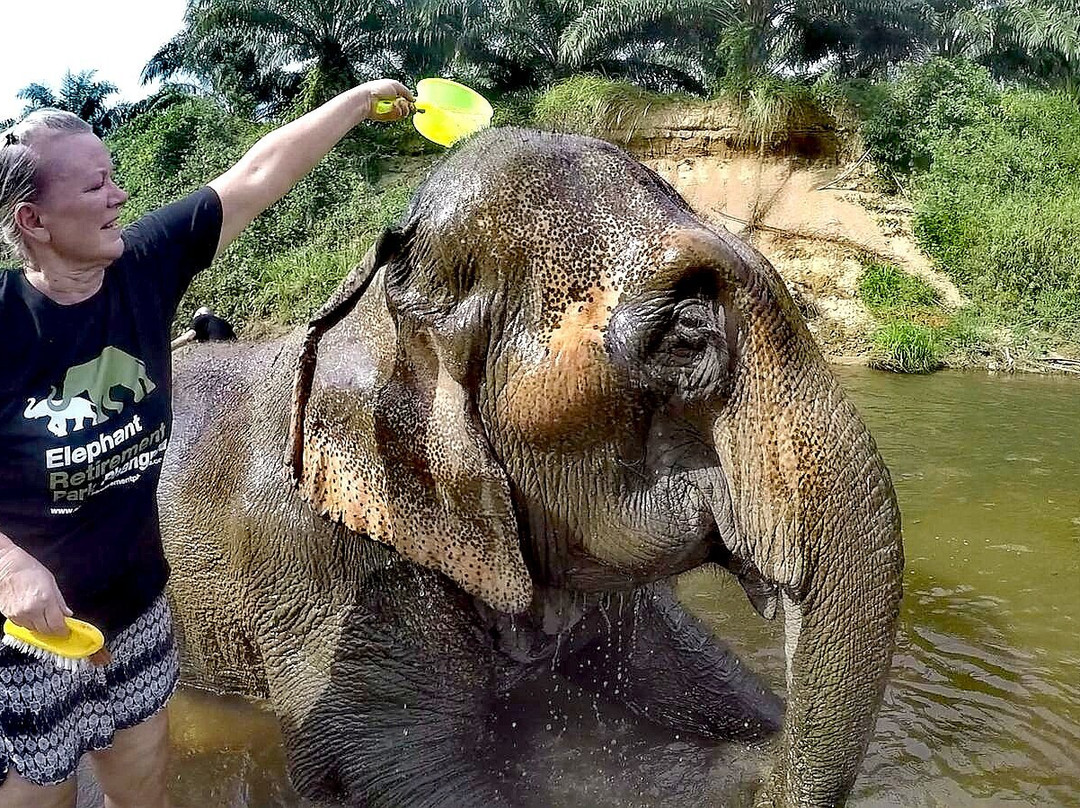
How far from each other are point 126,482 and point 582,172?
1.09 metres

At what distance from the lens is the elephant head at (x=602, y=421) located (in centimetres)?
174

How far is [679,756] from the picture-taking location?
318 cm

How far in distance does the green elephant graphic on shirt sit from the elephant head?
15.8 inches

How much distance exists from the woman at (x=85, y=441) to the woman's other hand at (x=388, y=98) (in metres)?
0.36

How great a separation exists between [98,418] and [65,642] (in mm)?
432

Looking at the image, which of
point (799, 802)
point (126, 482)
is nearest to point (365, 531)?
point (126, 482)

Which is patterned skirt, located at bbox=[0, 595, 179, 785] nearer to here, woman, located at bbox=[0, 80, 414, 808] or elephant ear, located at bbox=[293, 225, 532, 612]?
woman, located at bbox=[0, 80, 414, 808]

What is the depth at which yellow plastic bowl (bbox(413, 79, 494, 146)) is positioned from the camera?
244 centimetres

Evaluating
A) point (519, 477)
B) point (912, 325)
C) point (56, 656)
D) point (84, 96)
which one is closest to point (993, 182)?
point (912, 325)

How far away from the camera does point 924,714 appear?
3652mm

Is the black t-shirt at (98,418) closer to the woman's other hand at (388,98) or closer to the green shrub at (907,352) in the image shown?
the woman's other hand at (388,98)

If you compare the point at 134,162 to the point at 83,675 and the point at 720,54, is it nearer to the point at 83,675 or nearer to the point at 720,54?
the point at 720,54

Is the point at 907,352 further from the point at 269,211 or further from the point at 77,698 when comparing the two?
the point at 77,698

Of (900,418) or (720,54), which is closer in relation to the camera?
(900,418)
